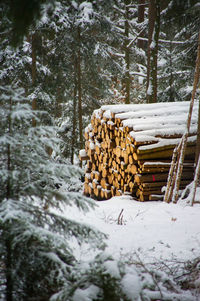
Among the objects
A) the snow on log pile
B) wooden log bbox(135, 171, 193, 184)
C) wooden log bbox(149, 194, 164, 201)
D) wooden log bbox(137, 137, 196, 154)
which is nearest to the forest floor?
wooden log bbox(149, 194, 164, 201)

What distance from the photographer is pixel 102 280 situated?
69.9 inches

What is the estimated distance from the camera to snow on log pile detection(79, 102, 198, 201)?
608 cm

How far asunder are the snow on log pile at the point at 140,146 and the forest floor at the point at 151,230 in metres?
0.78

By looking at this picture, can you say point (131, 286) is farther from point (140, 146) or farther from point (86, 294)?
point (140, 146)

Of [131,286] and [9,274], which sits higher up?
[131,286]

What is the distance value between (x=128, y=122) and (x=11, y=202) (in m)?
4.77

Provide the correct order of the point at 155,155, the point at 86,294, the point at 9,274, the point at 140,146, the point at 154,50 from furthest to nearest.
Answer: the point at 154,50, the point at 155,155, the point at 140,146, the point at 9,274, the point at 86,294

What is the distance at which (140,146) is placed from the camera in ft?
19.5

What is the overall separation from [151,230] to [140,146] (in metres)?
2.20

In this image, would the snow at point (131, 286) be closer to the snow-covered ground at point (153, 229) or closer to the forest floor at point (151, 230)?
the forest floor at point (151, 230)

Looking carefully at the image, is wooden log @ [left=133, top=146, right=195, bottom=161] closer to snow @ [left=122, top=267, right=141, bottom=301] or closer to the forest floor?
the forest floor

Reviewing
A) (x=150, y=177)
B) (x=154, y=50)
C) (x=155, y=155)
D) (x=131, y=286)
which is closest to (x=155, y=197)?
(x=150, y=177)

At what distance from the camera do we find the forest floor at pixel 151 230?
3475 mm

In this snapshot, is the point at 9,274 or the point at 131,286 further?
the point at 9,274
